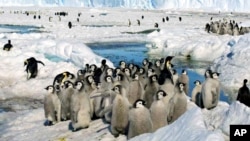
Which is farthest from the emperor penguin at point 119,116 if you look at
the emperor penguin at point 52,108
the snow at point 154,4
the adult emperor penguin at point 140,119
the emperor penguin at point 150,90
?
the snow at point 154,4

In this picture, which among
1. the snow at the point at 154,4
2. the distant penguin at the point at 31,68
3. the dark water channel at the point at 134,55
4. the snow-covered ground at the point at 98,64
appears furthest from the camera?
the snow at the point at 154,4

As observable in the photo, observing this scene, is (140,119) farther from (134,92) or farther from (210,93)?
(210,93)

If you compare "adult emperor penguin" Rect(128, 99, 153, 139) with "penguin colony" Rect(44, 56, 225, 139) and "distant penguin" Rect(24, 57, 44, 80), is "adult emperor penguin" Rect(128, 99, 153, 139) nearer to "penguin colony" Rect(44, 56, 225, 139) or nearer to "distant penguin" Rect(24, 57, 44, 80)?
"penguin colony" Rect(44, 56, 225, 139)

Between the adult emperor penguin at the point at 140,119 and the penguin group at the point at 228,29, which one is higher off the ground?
the adult emperor penguin at the point at 140,119

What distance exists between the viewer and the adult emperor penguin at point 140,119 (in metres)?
6.22

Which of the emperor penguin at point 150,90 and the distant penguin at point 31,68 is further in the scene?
the distant penguin at point 31,68

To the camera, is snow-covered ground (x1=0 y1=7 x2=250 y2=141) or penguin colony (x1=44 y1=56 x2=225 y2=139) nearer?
snow-covered ground (x1=0 y1=7 x2=250 y2=141)

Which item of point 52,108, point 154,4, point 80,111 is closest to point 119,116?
point 80,111

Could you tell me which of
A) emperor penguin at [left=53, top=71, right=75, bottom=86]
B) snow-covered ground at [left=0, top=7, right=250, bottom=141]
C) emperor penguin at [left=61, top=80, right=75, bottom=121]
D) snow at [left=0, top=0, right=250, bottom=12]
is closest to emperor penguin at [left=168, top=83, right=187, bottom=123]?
snow-covered ground at [left=0, top=7, right=250, bottom=141]

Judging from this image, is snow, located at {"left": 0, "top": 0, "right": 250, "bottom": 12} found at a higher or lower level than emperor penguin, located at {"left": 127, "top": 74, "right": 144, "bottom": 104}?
higher

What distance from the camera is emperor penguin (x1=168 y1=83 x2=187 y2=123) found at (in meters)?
6.96

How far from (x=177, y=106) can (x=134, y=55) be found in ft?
44.6

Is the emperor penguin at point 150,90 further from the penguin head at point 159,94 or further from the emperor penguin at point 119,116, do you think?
the penguin head at point 159,94

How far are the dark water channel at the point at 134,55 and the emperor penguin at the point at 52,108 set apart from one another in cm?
524
